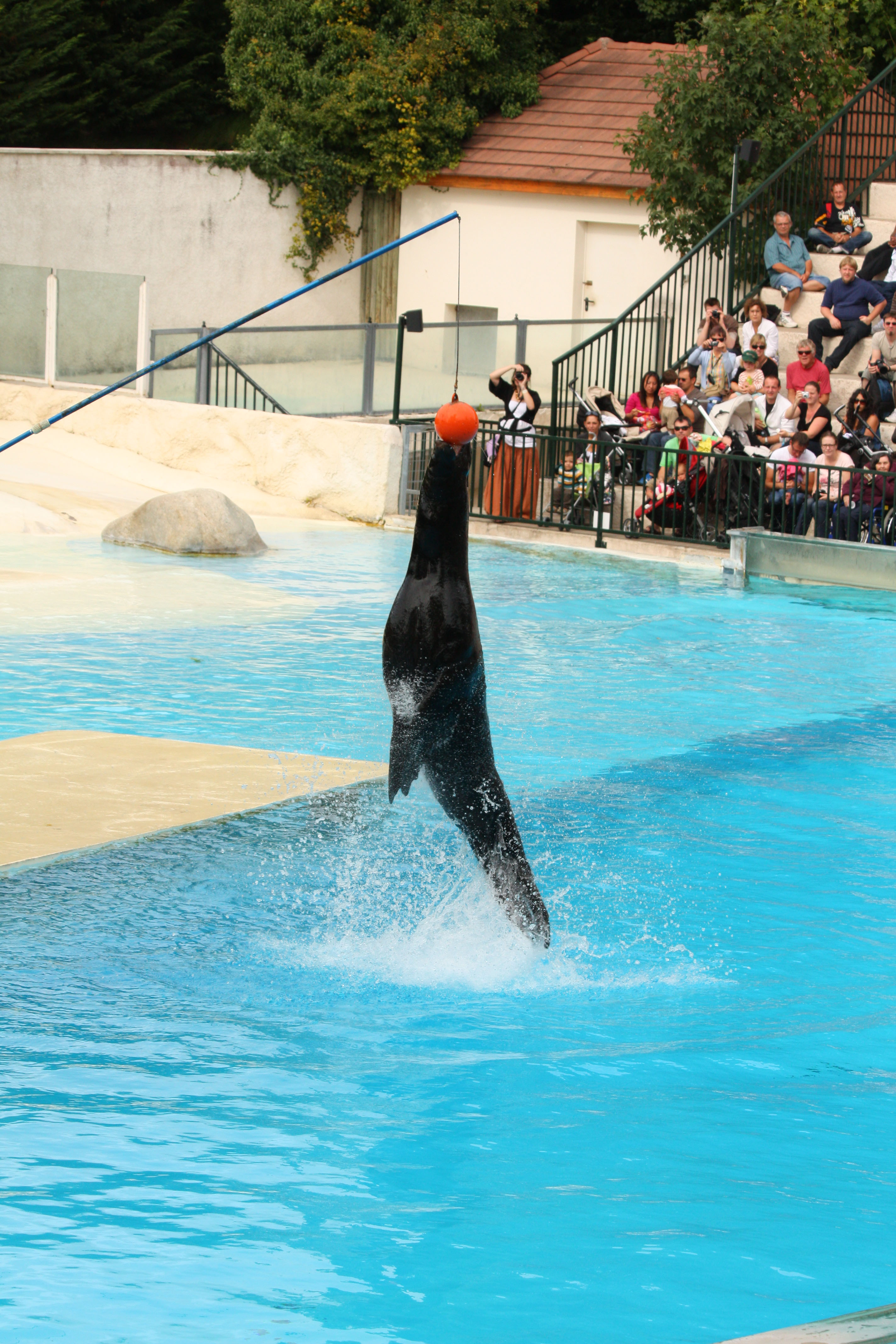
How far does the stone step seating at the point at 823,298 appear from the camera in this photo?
19.2 m

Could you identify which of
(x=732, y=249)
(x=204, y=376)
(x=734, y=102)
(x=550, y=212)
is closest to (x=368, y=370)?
(x=204, y=376)

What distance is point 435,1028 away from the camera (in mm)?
5742

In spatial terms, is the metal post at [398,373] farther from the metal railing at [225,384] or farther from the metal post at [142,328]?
the metal post at [142,328]

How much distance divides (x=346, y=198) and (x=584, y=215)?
4.23m

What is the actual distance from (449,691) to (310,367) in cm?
1608

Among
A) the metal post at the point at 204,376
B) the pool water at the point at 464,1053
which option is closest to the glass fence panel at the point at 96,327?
the metal post at the point at 204,376

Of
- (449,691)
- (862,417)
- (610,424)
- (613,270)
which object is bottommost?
(449,691)

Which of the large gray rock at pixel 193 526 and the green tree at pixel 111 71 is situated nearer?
the large gray rock at pixel 193 526

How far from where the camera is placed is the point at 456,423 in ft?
17.7

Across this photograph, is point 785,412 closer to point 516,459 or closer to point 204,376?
point 516,459

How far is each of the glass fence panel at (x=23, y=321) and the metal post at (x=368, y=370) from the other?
405 cm

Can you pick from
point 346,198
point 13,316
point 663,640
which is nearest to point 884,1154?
point 663,640

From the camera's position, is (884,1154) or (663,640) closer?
(884,1154)

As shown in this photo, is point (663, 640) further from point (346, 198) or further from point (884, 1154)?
point (346, 198)
